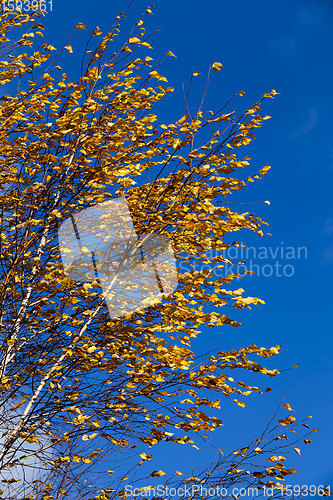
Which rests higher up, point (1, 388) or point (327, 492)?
point (1, 388)

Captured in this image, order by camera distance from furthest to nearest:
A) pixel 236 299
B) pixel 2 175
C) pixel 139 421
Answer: pixel 2 175
pixel 139 421
pixel 236 299

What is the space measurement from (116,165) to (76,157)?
22.5 inches

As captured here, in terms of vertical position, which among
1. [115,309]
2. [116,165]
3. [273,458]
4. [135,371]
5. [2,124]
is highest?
[2,124]

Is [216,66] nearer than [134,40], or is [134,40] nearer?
[216,66]

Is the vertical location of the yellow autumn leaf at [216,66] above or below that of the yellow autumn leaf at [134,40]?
below

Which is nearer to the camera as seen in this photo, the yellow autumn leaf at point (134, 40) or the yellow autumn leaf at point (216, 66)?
the yellow autumn leaf at point (216, 66)

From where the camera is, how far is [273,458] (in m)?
3.91

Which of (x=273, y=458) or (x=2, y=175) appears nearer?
(x=273, y=458)

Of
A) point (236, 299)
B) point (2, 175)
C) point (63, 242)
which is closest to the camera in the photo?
point (236, 299)

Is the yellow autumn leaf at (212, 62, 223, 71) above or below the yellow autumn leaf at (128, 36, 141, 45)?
below

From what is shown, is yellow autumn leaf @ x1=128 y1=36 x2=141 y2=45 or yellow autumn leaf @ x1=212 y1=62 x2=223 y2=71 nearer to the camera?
yellow autumn leaf @ x1=212 y1=62 x2=223 y2=71

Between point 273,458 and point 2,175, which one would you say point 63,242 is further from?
point 273,458

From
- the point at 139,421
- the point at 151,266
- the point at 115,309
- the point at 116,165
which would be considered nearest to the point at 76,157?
the point at 116,165

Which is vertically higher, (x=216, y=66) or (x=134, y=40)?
(x=134, y=40)
